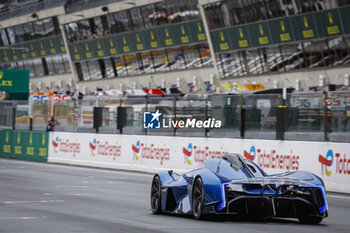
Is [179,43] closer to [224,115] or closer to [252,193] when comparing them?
[224,115]

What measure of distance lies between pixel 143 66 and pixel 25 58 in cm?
2371

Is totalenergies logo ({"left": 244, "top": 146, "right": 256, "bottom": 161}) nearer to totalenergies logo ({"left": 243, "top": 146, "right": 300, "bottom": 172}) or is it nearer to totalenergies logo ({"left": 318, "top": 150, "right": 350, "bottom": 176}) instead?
totalenergies logo ({"left": 243, "top": 146, "right": 300, "bottom": 172})

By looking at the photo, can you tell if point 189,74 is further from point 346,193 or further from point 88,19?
point 346,193

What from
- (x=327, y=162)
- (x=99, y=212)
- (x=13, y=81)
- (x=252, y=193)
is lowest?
(x=99, y=212)

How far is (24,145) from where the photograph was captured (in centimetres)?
3366

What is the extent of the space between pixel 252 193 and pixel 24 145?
24552mm

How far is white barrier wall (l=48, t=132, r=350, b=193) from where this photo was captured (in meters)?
18.8

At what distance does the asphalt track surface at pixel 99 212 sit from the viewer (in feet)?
32.5

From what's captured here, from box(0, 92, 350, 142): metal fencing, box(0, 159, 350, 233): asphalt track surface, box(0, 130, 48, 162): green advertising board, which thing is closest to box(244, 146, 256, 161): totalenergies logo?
box(0, 92, 350, 142): metal fencing

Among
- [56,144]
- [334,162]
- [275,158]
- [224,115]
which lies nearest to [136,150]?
[224,115]

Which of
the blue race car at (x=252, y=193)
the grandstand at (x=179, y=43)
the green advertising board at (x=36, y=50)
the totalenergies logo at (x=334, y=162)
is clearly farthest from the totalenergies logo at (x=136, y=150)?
the green advertising board at (x=36, y=50)

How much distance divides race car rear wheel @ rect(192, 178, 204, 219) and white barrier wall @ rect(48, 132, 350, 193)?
7978mm

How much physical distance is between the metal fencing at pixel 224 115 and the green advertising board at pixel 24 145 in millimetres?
515

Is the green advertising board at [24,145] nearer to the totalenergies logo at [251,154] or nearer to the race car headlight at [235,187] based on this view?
the totalenergies logo at [251,154]
